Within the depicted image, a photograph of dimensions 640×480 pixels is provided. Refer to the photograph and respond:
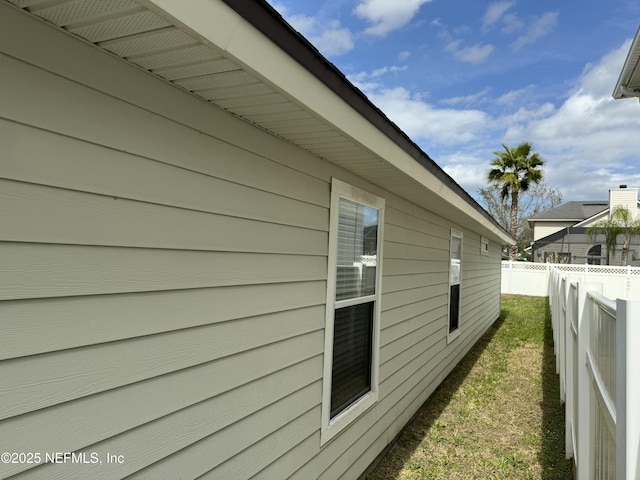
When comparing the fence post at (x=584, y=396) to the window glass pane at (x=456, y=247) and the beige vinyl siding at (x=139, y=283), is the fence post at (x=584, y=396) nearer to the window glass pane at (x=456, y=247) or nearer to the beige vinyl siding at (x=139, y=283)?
the beige vinyl siding at (x=139, y=283)

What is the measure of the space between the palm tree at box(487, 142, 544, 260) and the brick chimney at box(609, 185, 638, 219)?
7487mm

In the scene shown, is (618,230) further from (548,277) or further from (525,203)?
(525,203)

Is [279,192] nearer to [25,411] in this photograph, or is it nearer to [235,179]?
[235,179]

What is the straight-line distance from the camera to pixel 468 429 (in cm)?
424

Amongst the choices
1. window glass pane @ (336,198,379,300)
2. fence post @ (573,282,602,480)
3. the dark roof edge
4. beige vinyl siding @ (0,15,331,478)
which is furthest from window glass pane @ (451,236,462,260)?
beige vinyl siding @ (0,15,331,478)

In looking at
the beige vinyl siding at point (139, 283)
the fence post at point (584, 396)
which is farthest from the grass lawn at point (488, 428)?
the beige vinyl siding at point (139, 283)

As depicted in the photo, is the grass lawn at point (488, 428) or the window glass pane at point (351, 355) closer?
the window glass pane at point (351, 355)

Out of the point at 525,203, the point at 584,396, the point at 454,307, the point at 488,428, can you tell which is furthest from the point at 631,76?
the point at 525,203

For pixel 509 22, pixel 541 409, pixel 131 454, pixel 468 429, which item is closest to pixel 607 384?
pixel 131 454

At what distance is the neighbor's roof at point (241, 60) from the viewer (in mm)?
1102

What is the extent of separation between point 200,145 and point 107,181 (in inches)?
18.2

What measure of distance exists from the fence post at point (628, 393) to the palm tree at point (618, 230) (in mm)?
22860

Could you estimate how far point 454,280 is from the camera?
6.50 m

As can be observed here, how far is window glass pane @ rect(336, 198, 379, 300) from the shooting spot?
287 centimetres
